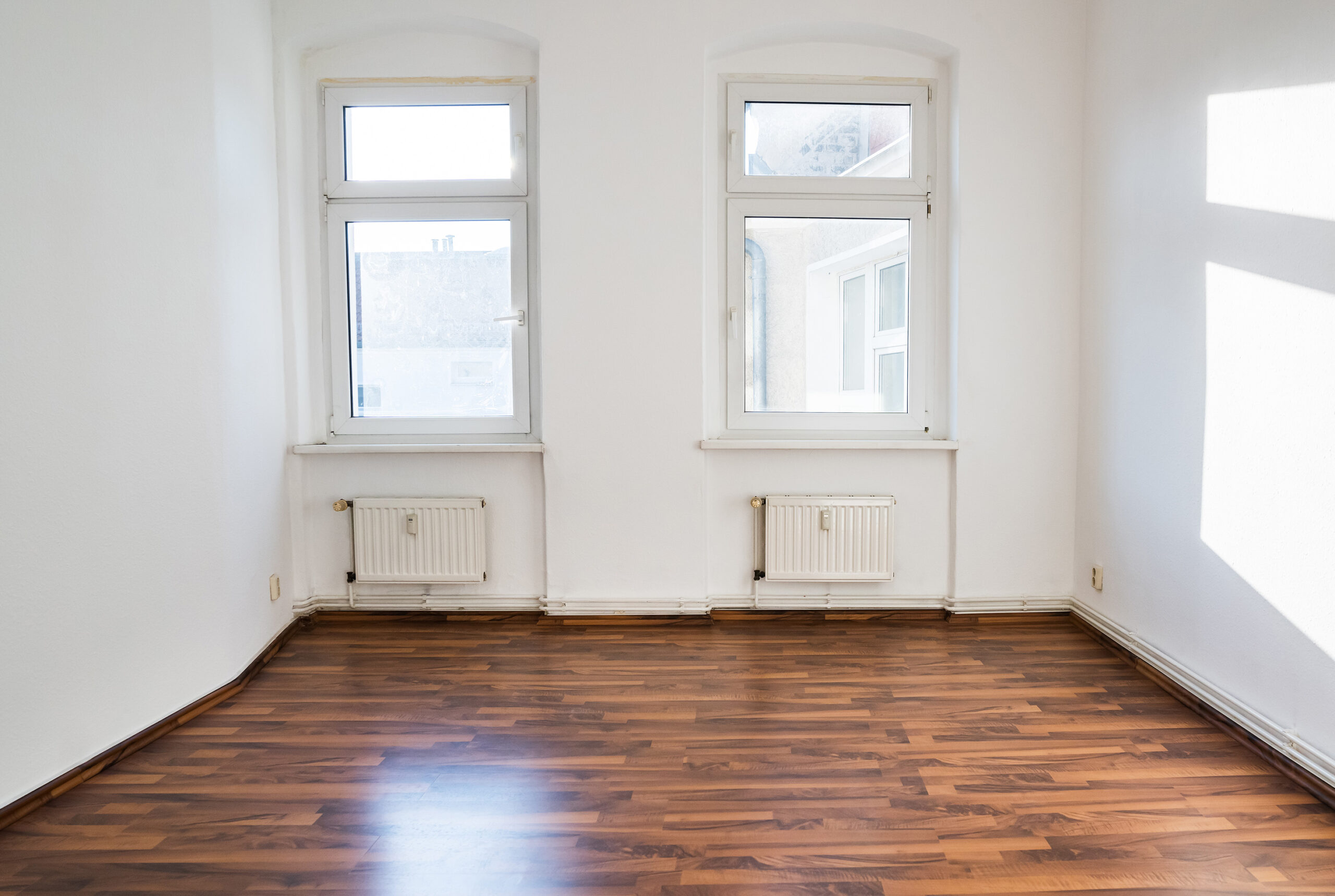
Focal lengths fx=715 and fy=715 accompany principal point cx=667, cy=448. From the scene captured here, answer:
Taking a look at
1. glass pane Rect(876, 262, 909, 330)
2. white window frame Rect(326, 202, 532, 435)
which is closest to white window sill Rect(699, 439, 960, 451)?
glass pane Rect(876, 262, 909, 330)

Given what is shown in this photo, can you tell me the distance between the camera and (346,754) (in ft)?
7.12

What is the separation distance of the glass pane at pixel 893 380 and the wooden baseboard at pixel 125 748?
293cm

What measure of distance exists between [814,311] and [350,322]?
2.22m

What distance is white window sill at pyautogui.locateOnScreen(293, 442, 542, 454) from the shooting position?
327 cm

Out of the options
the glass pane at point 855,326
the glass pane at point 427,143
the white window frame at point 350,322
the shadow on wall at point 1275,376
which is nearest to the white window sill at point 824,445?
the glass pane at point 855,326

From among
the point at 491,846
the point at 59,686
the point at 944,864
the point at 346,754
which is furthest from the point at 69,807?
the point at 944,864

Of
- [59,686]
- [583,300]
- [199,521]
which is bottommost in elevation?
[59,686]

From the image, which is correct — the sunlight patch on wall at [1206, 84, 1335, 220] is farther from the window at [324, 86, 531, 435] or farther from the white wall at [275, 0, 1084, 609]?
the window at [324, 86, 531, 435]

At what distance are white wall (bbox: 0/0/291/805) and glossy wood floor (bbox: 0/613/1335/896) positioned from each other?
0.26 meters

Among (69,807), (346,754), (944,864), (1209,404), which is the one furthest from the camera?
(1209,404)

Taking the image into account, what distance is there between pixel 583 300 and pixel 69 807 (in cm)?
242

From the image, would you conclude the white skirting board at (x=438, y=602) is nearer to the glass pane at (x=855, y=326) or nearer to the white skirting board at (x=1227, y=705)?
the glass pane at (x=855, y=326)

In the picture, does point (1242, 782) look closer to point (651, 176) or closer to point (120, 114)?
point (651, 176)

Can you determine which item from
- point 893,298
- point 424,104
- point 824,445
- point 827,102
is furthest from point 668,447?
point 424,104
